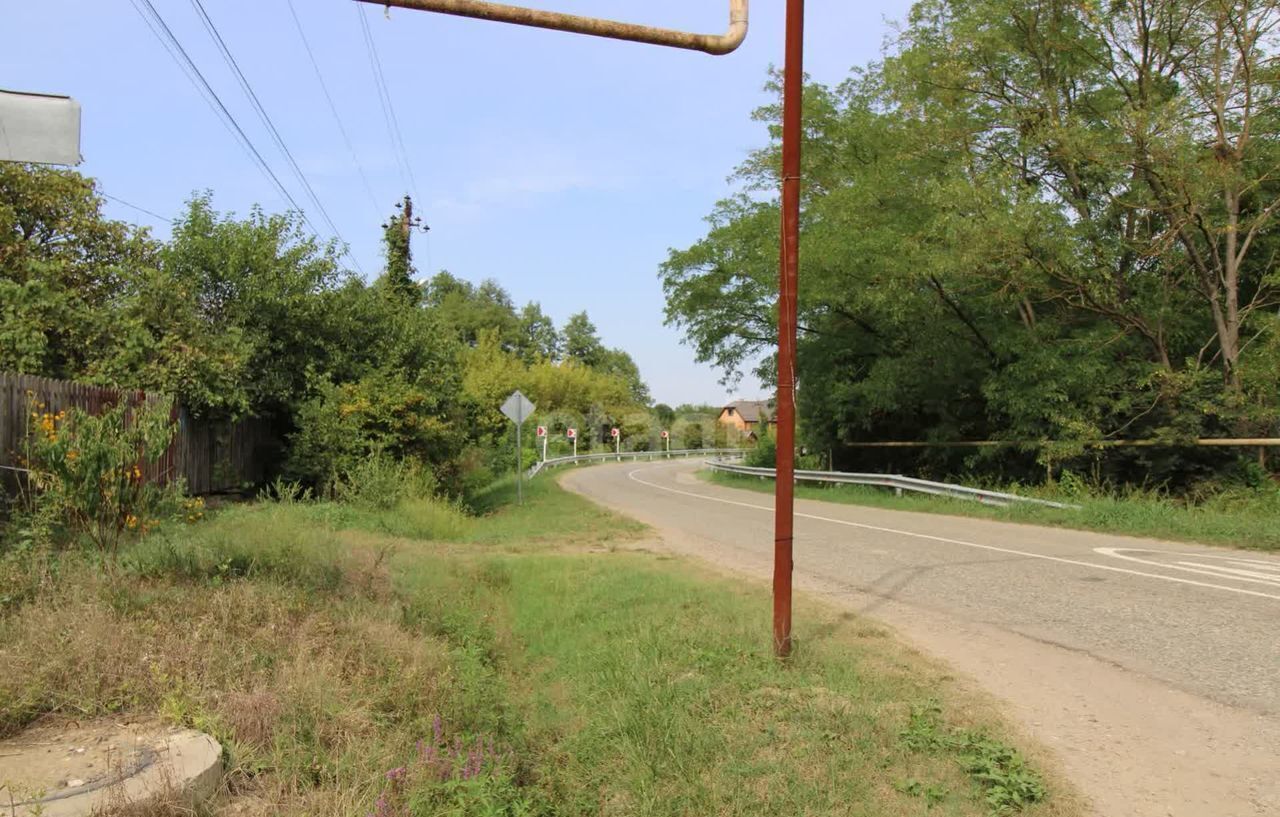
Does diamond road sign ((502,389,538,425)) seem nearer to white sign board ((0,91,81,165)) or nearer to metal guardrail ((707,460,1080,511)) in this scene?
metal guardrail ((707,460,1080,511))

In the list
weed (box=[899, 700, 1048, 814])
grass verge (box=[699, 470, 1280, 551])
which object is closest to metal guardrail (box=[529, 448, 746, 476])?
grass verge (box=[699, 470, 1280, 551])

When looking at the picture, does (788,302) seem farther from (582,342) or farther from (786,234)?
(582,342)

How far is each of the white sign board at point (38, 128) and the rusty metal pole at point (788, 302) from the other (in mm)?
4299

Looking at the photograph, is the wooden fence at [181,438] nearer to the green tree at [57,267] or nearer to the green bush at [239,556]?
the green bush at [239,556]

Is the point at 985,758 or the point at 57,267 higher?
the point at 57,267

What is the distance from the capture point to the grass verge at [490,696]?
381 cm

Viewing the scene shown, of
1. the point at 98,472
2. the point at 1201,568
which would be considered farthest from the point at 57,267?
the point at 1201,568

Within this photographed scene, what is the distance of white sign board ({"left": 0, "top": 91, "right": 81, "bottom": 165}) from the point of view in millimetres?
4398

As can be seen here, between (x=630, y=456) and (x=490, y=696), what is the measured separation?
60.5 metres

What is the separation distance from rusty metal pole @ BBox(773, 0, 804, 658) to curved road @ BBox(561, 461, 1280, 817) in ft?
3.80

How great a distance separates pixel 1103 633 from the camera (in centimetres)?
673

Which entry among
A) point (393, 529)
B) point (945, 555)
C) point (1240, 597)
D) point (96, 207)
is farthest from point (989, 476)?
point (96, 207)

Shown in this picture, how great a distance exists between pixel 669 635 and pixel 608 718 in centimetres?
153

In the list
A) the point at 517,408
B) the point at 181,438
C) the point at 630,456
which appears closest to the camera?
the point at 181,438
